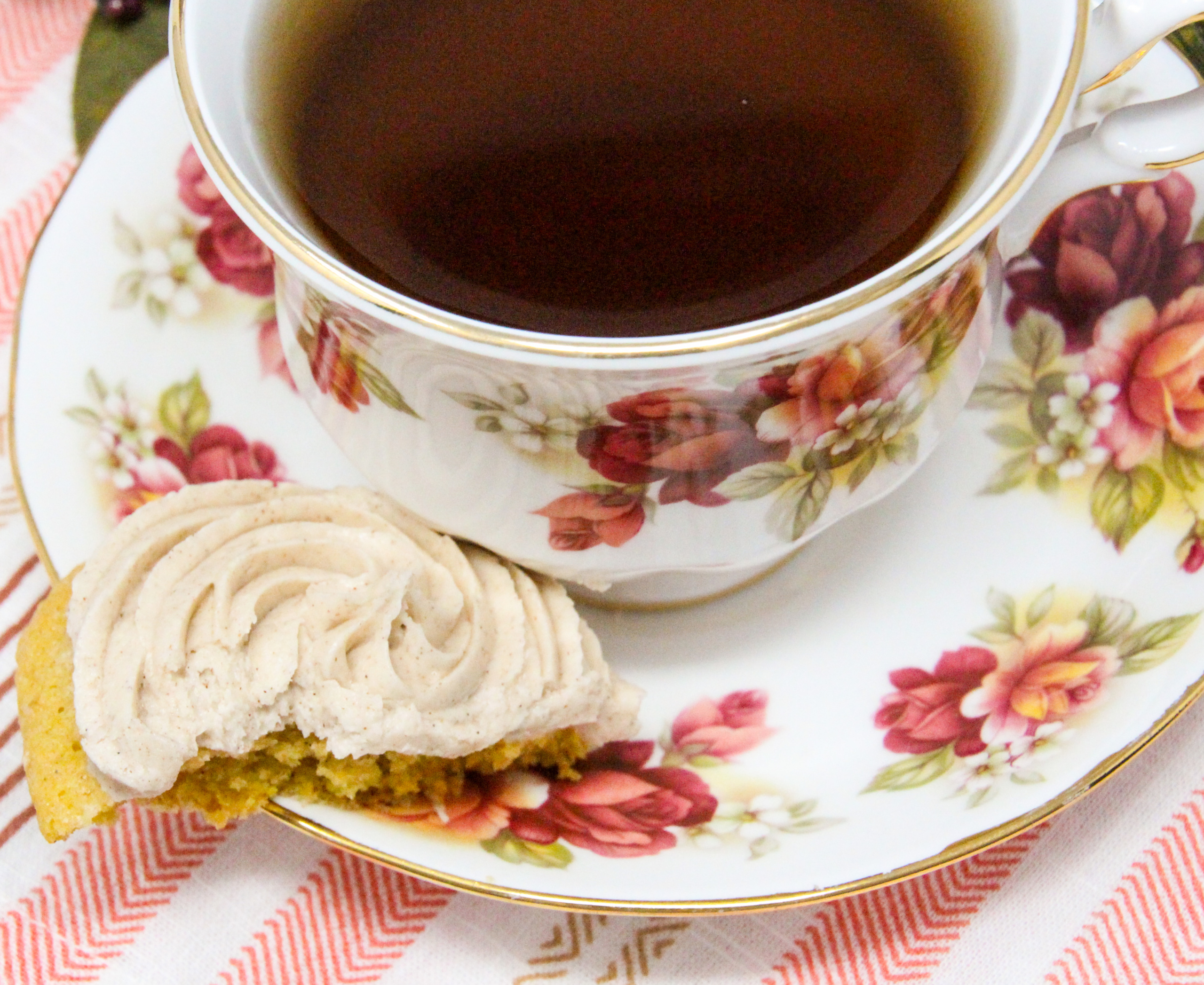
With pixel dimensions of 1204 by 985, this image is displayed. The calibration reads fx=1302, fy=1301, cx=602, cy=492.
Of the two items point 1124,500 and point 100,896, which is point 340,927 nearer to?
point 100,896

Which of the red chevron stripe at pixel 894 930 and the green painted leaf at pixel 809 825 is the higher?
the green painted leaf at pixel 809 825

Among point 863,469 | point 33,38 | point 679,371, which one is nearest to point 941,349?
point 863,469

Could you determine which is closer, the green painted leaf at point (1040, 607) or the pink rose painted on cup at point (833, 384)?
the pink rose painted on cup at point (833, 384)

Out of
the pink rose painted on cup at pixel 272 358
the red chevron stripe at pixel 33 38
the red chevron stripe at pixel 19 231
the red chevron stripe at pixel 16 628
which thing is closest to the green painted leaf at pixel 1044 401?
the pink rose painted on cup at pixel 272 358

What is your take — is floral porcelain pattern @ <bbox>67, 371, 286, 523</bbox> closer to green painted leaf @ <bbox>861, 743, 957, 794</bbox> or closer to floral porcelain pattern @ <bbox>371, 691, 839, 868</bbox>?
floral porcelain pattern @ <bbox>371, 691, 839, 868</bbox>

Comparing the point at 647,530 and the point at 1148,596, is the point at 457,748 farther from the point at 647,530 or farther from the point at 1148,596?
the point at 1148,596

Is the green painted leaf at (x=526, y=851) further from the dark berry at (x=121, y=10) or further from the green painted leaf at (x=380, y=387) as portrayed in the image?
the dark berry at (x=121, y=10)

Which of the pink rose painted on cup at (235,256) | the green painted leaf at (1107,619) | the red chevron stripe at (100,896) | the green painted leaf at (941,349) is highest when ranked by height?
the green painted leaf at (941,349)

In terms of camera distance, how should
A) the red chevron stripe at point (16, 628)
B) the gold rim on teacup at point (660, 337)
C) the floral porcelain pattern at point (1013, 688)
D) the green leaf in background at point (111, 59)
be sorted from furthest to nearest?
the green leaf in background at point (111, 59) < the red chevron stripe at point (16, 628) < the floral porcelain pattern at point (1013, 688) < the gold rim on teacup at point (660, 337)
